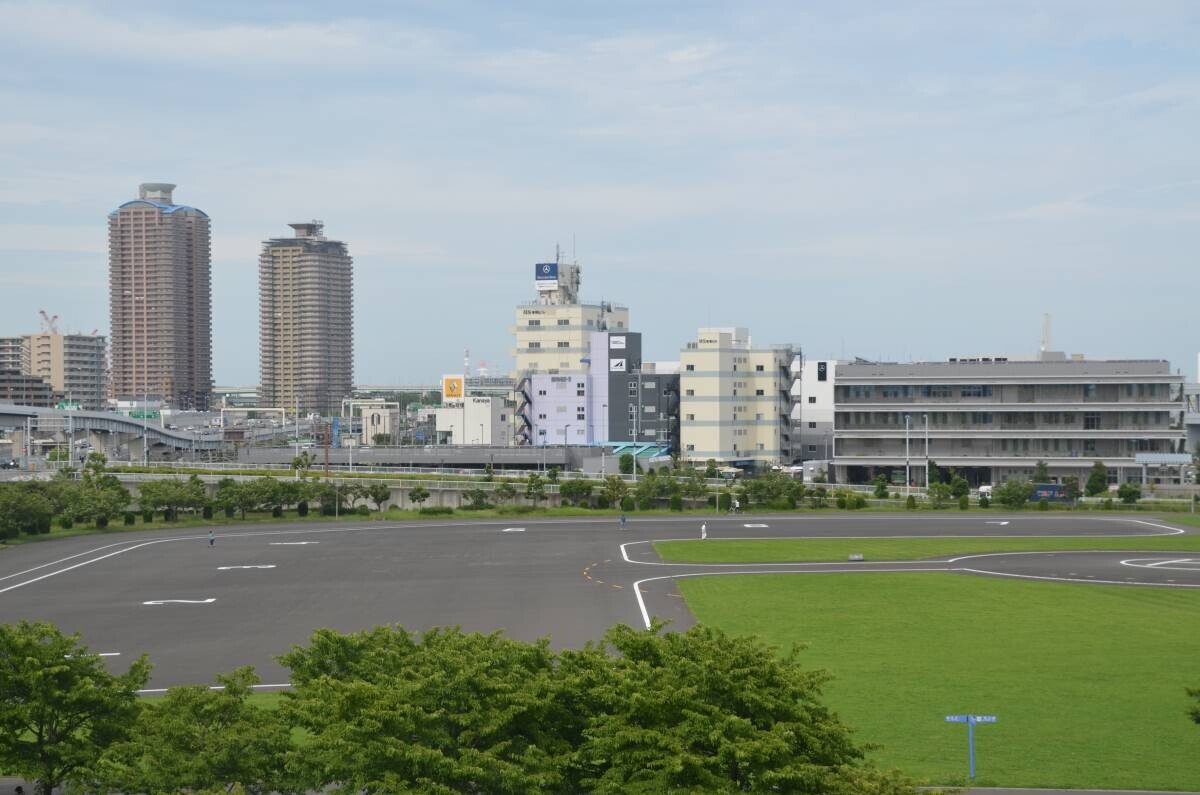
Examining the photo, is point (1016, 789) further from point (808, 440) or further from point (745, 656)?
point (808, 440)

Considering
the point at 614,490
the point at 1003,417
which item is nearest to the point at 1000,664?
the point at 614,490

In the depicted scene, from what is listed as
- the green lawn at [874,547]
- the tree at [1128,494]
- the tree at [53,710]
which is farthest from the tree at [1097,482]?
the tree at [53,710]

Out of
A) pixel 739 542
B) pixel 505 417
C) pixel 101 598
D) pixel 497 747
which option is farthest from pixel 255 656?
pixel 505 417

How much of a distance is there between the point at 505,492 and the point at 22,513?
130ft

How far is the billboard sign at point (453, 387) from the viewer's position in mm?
194500

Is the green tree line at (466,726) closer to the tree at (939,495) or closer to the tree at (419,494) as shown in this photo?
the tree at (419,494)

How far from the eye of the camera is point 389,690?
81.8 ft

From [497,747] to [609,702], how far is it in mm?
2319

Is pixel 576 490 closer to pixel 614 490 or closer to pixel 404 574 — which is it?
pixel 614 490

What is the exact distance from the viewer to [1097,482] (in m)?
122

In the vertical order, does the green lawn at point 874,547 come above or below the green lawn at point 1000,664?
above

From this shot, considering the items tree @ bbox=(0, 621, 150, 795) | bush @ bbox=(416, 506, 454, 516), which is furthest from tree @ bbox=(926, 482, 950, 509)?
tree @ bbox=(0, 621, 150, 795)

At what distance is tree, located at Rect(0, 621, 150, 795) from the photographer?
2642 centimetres

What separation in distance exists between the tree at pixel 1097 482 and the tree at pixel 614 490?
4529cm
